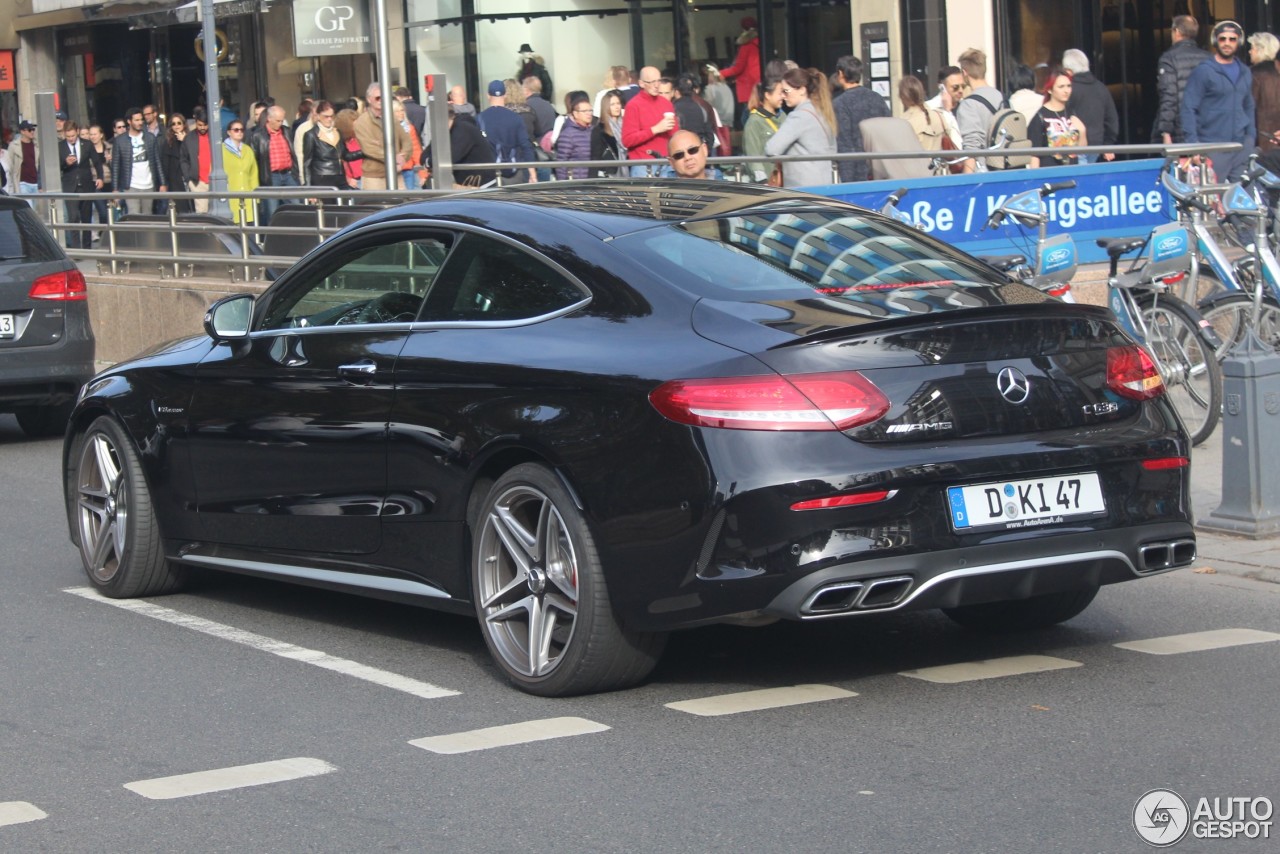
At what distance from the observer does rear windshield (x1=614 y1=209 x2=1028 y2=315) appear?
5883 millimetres

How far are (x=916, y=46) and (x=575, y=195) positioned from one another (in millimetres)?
19055

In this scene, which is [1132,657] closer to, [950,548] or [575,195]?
[950,548]

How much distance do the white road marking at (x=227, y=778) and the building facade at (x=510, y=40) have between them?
1527cm

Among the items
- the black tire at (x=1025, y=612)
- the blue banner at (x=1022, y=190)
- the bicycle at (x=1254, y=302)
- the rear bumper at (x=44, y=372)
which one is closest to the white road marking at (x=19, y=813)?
the black tire at (x=1025, y=612)

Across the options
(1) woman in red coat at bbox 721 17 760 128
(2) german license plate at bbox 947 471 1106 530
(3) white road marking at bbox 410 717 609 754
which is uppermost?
(1) woman in red coat at bbox 721 17 760 128

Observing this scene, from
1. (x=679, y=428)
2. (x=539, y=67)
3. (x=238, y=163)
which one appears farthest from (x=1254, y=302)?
(x=539, y=67)

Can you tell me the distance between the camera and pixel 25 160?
29938 mm

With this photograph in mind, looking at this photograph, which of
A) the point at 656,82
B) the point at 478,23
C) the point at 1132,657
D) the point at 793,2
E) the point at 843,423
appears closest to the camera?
the point at 843,423

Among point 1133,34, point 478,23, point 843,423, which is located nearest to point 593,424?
point 843,423

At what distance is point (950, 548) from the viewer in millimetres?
5535

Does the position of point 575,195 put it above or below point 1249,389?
above

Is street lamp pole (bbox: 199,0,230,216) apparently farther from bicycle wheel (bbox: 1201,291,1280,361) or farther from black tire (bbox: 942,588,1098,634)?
black tire (bbox: 942,588,1098,634)

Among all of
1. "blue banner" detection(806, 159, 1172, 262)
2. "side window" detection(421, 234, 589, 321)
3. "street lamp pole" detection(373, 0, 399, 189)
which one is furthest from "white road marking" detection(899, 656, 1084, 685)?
"street lamp pole" detection(373, 0, 399, 189)

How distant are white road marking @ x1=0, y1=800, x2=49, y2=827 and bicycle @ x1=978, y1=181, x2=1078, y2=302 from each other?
6621 millimetres
